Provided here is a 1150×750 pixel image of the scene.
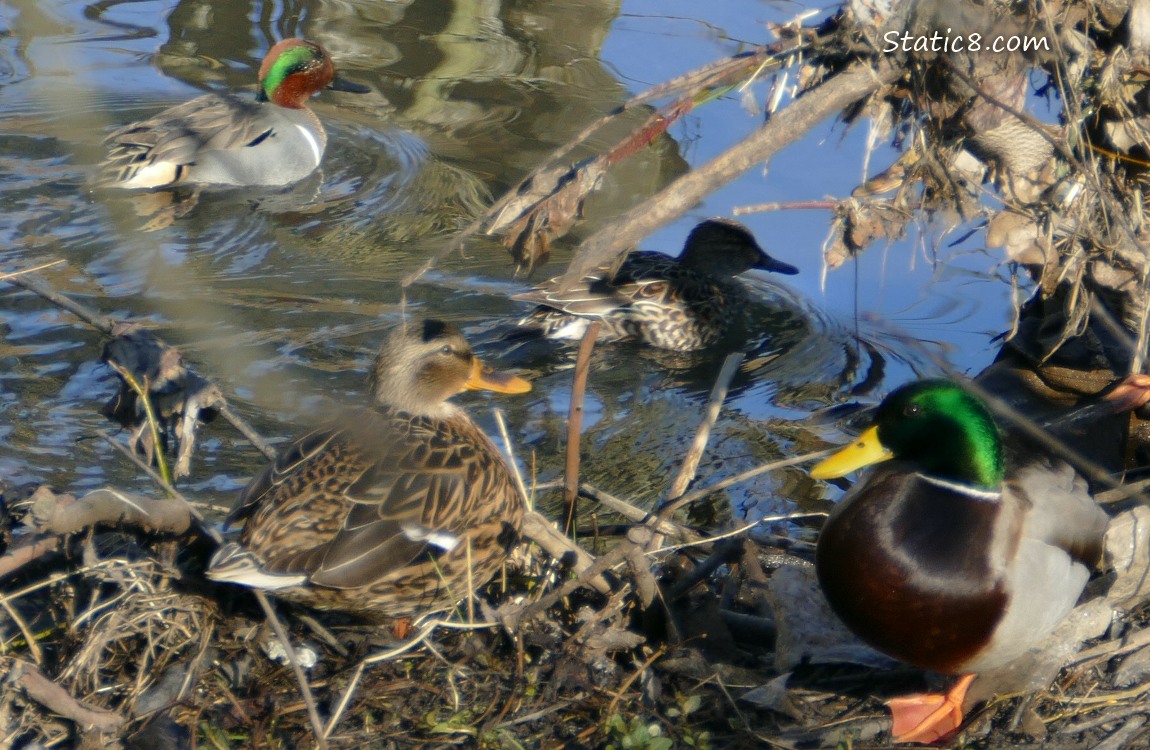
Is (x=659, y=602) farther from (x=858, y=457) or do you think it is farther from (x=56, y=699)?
(x=56, y=699)

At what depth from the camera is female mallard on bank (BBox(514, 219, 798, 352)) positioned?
662cm

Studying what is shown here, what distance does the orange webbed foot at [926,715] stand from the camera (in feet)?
9.68

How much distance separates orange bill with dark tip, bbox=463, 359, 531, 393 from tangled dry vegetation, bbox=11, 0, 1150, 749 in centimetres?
65

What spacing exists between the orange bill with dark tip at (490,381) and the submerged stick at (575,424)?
572 mm

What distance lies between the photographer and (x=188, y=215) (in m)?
7.55

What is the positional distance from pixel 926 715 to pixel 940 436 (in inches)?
26.9

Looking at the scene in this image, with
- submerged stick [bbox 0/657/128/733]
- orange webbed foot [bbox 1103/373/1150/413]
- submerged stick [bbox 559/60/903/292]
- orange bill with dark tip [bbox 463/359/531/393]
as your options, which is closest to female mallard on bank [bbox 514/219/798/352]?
orange bill with dark tip [bbox 463/359/531/393]

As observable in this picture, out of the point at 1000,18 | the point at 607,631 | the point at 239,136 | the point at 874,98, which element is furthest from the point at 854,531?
the point at 239,136

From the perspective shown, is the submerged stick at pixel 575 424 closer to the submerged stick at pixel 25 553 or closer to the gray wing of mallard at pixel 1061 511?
the gray wing of mallard at pixel 1061 511

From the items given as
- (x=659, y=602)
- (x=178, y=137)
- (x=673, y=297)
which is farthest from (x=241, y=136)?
(x=659, y=602)

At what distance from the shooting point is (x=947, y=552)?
2922mm

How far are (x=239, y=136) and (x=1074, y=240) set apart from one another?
6.02 m

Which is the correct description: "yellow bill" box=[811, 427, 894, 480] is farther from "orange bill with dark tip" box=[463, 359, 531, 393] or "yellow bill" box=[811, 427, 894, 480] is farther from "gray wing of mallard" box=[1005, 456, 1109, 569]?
"orange bill with dark tip" box=[463, 359, 531, 393]

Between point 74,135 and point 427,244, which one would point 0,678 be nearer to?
point 74,135
